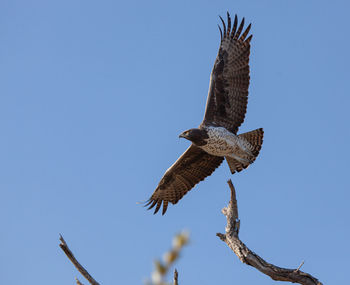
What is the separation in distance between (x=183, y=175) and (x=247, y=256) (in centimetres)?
321

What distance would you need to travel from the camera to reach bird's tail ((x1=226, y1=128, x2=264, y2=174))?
8203mm

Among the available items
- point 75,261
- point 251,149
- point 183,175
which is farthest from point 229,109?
point 75,261

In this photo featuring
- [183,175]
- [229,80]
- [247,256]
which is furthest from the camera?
[183,175]

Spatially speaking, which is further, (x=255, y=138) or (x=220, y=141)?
(x=255, y=138)

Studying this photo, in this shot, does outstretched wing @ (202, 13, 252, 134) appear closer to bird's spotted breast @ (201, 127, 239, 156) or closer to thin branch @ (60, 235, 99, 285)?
bird's spotted breast @ (201, 127, 239, 156)

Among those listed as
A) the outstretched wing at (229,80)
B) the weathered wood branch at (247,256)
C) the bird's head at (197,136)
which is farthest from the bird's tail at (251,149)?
the weathered wood branch at (247,256)

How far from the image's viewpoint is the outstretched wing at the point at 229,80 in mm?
8180

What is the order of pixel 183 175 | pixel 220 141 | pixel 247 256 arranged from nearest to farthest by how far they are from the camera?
pixel 247 256, pixel 220 141, pixel 183 175

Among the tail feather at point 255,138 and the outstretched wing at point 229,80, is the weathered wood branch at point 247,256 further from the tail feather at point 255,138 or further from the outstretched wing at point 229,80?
the outstretched wing at point 229,80

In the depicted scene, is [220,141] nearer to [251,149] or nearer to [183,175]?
[251,149]

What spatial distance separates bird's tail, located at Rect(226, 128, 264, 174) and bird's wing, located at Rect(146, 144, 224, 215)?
437 mm

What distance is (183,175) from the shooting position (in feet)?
29.9

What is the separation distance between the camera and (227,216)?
22.0 ft

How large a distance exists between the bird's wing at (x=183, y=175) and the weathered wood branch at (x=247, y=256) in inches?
81.5
